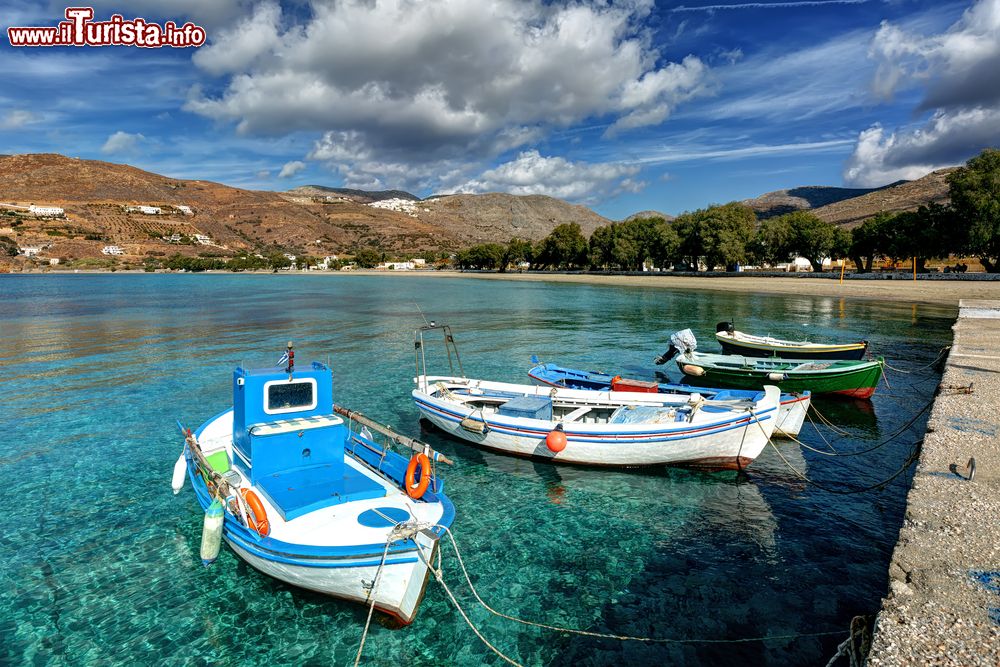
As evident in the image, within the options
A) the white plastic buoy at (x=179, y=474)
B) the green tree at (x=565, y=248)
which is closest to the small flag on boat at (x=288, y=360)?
the white plastic buoy at (x=179, y=474)

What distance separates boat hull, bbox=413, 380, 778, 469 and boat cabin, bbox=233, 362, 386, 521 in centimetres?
536

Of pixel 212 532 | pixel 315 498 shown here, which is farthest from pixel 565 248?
pixel 212 532

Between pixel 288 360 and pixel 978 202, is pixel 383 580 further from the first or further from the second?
pixel 978 202

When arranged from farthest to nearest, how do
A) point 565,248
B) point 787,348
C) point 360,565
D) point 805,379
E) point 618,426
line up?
point 565,248 → point 787,348 → point 805,379 → point 618,426 → point 360,565

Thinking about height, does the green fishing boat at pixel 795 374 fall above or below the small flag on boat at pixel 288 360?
below

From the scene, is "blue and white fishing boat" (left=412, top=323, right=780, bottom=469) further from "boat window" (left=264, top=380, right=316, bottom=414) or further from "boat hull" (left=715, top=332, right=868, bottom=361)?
"boat hull" (left=715, top=332, right=868, bottom=361)

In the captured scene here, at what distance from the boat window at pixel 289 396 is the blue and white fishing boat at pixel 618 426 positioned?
15.1 feet

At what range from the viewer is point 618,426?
13719mm

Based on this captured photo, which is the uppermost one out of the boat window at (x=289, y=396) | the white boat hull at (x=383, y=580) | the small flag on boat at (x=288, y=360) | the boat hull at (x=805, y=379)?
the small flag on boat at (x=288, y=360)

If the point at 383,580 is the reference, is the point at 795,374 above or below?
Result: above

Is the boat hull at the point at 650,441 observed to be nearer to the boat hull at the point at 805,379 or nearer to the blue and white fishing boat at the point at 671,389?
the blue and white fishing boat at the point at 671,389

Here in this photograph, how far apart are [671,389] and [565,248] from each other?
414 feet

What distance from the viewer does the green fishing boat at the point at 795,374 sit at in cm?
1986

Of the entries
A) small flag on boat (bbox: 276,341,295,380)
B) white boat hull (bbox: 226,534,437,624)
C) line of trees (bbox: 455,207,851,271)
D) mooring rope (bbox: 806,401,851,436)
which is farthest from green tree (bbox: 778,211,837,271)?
white boat hull (bbox: 226,534,437,624)
